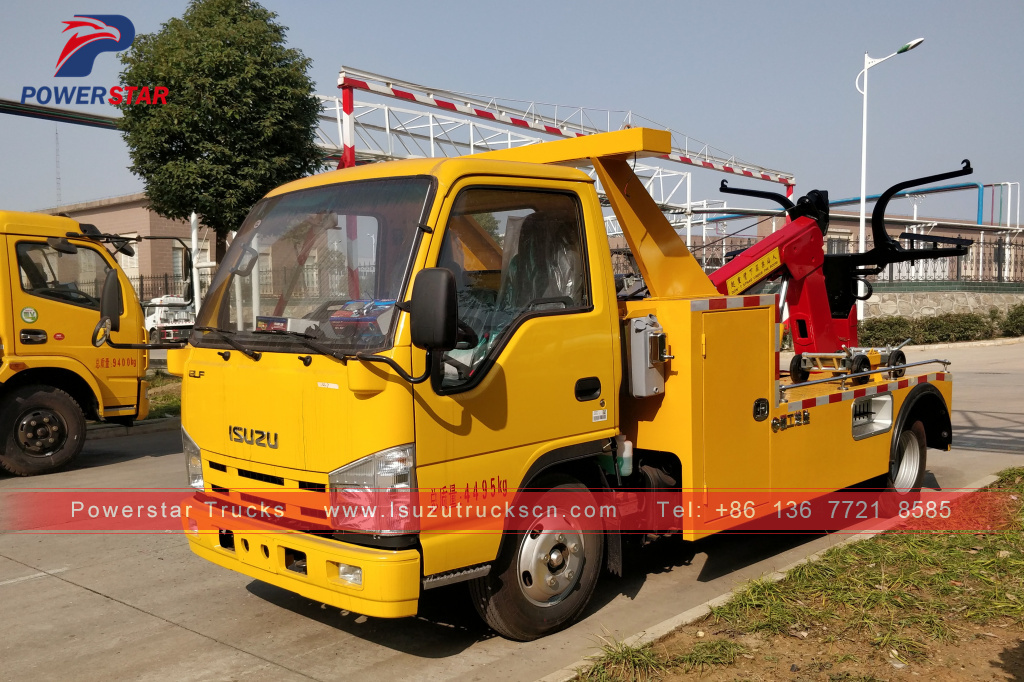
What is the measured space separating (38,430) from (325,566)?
6.65 meters

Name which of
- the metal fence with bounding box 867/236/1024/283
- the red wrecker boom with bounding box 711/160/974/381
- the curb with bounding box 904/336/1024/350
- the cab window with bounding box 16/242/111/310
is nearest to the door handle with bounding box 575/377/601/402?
the red wrecker boom with bounding box 711/160/974/381

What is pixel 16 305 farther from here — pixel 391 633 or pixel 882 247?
pixel 882 247

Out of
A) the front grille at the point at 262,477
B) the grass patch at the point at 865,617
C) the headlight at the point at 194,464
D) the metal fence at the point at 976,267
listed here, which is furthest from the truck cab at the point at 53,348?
the metal fence at the point at 976,267

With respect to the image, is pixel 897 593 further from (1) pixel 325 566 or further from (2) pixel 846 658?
(1) pixel 325 566

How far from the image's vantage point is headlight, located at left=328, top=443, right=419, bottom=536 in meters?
3.69

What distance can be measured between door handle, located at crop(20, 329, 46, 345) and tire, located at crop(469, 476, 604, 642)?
677 cm

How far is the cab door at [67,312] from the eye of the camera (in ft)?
28.9

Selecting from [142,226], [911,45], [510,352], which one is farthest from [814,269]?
[142,226]

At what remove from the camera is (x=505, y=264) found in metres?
4.35

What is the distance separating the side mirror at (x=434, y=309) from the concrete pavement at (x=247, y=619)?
1.67 metres

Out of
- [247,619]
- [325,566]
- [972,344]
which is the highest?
[325,566]

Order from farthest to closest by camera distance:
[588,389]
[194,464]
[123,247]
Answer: [123,247], [194,464], [588,389]

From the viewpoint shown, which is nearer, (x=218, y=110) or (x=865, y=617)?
(x=865, y=617)

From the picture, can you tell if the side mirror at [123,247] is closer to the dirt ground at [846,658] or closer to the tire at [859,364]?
the tire at [859,364]
